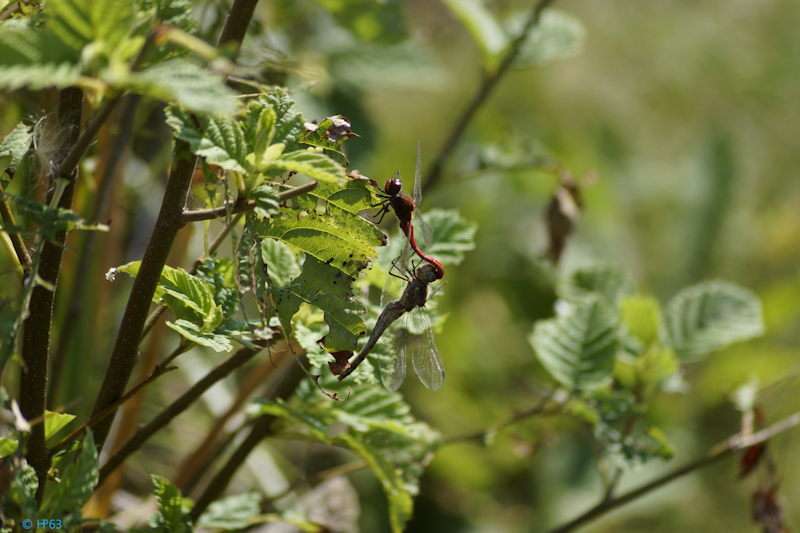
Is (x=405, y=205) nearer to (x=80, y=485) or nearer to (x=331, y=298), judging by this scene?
(x=331, y=298)

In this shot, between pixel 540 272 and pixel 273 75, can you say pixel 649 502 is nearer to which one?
pixel 540 272

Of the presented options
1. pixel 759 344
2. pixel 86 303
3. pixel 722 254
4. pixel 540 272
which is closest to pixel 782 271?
pixel 722 254

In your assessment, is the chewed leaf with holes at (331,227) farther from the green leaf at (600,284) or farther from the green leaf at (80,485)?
the green leaf at (600,284)

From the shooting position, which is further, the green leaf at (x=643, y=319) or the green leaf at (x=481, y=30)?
the green leaf at (x=481, y=30)

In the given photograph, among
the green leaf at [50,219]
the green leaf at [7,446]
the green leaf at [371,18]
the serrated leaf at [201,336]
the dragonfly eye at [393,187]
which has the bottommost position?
the green leaf at [7,446]

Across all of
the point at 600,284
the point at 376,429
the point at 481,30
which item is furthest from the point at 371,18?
the point at 376,429

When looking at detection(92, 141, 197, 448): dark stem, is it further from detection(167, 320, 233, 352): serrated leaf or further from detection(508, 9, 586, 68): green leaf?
detection(508, 9, 586, 68): green leaf

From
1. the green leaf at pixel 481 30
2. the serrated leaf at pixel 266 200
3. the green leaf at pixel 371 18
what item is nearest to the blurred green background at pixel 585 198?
the green leaf at pixel 371 18
